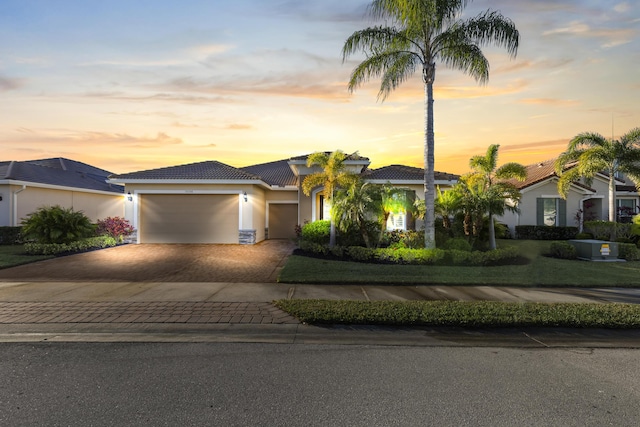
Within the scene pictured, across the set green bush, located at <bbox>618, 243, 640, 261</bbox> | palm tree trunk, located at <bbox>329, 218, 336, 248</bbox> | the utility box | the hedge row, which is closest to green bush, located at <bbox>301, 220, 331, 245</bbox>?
palm tree trunk, located at <bbox>329, 218, 336, 248</bbox>

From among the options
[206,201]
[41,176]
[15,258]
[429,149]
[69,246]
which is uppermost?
[41,176]

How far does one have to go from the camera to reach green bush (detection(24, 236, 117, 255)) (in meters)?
13.6

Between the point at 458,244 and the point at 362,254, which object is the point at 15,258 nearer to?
the point at 362,254

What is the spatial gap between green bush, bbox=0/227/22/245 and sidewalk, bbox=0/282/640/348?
11237 mm

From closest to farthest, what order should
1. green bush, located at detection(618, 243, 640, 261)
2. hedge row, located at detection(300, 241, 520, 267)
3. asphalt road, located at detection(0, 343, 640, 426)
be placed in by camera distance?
asphalt road, located at detection(0, 343, 640, 426) → hedge row, located at detection(300, 241, 520, 267) → green bush, located at detection(618, 243, 640, 261)

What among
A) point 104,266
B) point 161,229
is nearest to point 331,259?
point 104,266

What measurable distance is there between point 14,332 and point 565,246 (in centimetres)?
1747

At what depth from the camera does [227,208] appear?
705 inches

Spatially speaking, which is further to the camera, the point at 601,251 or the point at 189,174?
the point at 189,174

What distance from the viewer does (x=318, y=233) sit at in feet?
47.3

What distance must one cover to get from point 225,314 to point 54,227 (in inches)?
498

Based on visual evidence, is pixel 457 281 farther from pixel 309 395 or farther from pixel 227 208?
pixel 227 208

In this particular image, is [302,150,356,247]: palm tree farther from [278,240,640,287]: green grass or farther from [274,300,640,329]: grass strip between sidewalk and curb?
[274,300,640,329]: grass strip between sidewalk and curb

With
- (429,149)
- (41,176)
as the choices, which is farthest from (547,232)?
(41,176)
